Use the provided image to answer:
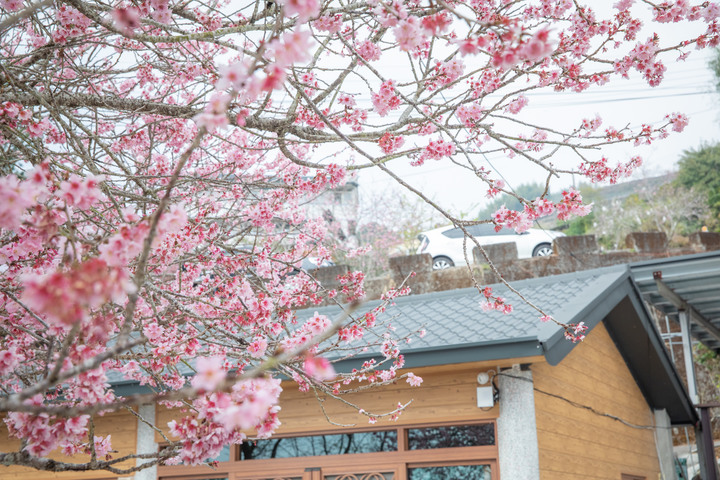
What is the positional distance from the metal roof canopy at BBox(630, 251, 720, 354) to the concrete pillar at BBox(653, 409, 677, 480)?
51.9 inches

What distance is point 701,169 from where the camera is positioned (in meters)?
21.7

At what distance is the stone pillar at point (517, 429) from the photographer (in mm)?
4812

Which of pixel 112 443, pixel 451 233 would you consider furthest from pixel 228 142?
pixel 451 233

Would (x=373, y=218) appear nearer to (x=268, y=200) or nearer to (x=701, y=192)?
(x=701, y=192)

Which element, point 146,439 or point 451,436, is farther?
point 146,439

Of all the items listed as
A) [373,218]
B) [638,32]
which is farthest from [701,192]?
[638,32]

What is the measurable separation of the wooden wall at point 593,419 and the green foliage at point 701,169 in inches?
610

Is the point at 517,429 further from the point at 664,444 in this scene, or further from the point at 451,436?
the point at 664,444

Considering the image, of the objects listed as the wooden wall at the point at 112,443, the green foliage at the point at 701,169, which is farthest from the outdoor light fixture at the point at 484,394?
the green foliage at the point at 701,169

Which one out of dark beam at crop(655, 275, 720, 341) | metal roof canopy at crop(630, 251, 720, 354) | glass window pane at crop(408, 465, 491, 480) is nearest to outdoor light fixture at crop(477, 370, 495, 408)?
glass window pane at crop(408, 465, 491, 480)

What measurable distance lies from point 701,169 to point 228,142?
2204 centimetres

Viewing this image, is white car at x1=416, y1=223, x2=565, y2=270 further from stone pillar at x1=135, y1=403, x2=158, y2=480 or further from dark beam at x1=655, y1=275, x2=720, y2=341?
stone pillar at x1=135, y1=403, x2=158, y2=480

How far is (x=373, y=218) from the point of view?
2247 cm

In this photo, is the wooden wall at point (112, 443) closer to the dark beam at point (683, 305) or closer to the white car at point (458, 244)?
the dark beam at point (683, 305)
